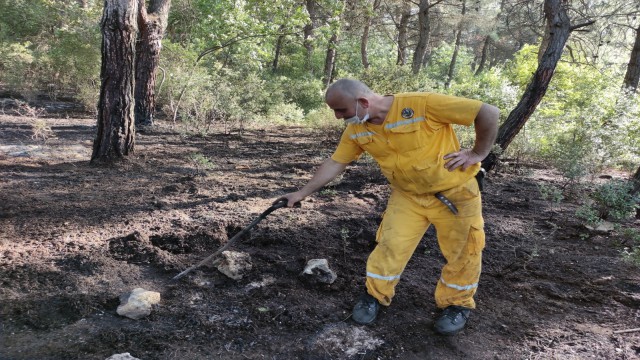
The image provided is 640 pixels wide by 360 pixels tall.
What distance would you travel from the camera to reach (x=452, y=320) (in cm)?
271

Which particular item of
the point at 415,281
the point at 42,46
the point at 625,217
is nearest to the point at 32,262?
the point at 415,281

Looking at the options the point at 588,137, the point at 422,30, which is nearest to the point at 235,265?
the point at 588,137

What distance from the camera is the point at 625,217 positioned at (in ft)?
16.1

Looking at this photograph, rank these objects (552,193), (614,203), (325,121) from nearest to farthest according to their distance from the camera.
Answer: (614,203)
(552,193)
(325,121)

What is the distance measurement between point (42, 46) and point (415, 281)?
13.7m

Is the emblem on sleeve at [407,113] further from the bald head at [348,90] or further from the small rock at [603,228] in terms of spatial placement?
the small rock at [603,228]

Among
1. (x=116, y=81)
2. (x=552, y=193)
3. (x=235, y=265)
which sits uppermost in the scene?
(x=116, y=81)

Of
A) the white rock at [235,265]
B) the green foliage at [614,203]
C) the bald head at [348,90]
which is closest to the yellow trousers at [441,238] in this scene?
the bald head at [348,90]

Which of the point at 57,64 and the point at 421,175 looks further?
the point at 57,64

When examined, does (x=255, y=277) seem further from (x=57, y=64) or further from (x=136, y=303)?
(x=57, y=64)

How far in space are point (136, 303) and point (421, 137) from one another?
6.75 feet

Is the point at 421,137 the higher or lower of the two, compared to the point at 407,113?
lower

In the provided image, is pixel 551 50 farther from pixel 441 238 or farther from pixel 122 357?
pixel 122 357

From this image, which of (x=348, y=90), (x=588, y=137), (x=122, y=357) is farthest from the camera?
(x=588, y=137)
